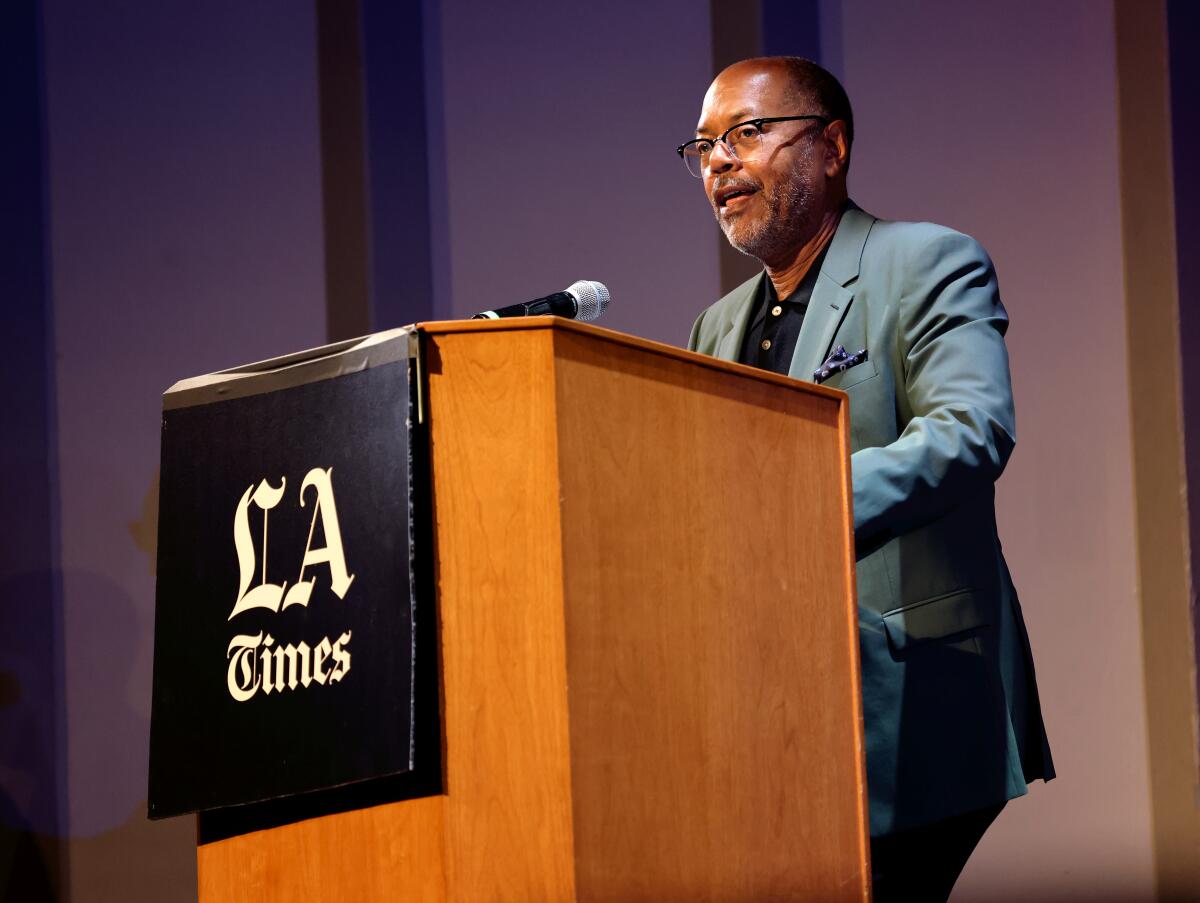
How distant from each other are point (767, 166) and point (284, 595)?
1.26 meters

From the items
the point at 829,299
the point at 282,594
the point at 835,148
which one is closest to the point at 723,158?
the point at 835,148

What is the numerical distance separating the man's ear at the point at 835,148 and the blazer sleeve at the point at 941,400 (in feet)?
1.06

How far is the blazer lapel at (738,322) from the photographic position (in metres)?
2.43

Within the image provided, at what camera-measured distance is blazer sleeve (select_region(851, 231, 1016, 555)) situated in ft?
5.83

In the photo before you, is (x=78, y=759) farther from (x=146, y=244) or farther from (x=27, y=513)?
(x=146, y=244)

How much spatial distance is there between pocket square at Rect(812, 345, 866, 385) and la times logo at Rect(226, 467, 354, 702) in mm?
949

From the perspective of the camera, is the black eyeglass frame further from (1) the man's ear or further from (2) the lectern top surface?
(2) the lectern top surface

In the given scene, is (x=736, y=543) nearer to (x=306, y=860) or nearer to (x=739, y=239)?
(x=306, y=860)

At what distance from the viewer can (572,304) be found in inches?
68.9

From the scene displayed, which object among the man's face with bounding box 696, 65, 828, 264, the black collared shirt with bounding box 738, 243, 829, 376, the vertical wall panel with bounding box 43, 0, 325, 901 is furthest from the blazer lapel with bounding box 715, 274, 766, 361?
the vertical wall panel with bounding box 43, 0, 325, 901

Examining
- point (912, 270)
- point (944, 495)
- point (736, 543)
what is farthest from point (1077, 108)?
point (736, 543)

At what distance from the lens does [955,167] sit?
11.6 feet

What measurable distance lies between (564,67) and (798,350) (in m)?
1.87

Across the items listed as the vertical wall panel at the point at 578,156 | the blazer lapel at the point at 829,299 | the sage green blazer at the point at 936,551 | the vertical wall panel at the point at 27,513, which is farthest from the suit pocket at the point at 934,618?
the vertical wall panel at the point at 27,513
